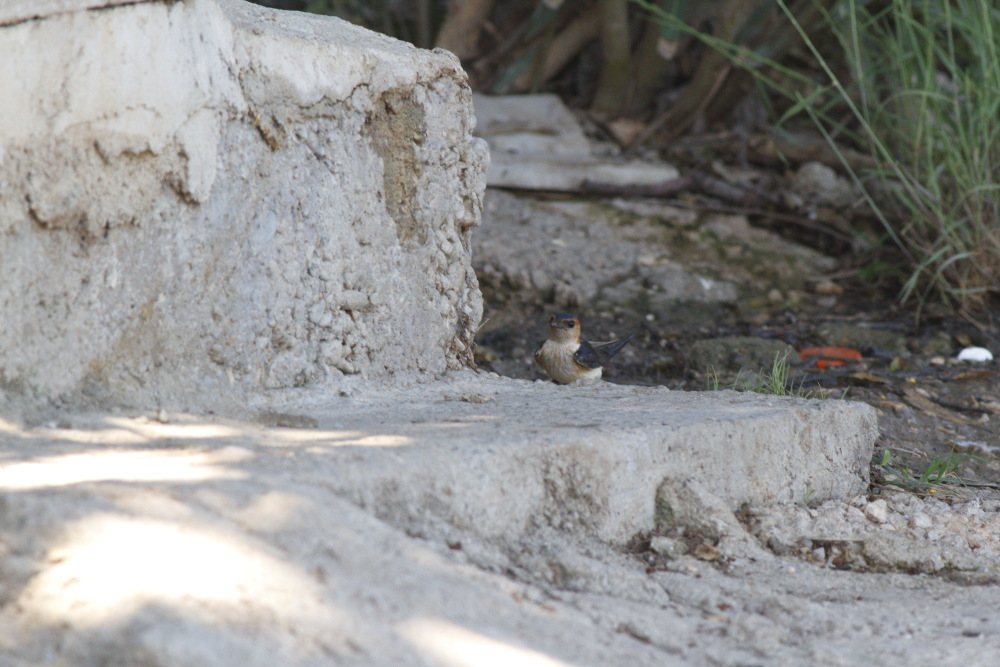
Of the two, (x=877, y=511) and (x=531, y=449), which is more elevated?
(x=531, y=449)

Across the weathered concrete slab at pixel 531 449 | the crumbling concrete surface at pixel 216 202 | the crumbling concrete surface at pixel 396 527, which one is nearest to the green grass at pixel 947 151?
the weathered concrete slab at pixel 531 449

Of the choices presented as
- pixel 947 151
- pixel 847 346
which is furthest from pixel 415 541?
pixel 947 151

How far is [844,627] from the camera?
77.4 inches

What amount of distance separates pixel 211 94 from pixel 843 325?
12.6 ft

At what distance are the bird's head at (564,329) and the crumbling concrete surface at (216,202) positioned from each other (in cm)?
99

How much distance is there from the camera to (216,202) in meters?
2.33

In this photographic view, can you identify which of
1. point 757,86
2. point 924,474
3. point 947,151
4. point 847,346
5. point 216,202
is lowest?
point 847,346

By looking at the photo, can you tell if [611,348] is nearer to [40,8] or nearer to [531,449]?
[531,449]

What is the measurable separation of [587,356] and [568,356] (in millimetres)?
76

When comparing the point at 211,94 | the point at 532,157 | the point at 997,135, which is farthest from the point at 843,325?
the point at 211,94

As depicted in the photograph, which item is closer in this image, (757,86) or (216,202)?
(216,202)

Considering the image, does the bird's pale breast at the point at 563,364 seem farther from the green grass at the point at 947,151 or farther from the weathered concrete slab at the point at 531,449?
the green grass at the point at 947,151

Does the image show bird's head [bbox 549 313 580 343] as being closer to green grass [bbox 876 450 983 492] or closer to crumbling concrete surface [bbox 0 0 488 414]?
crumbling concrete surface [bbox 0 0 488 414]

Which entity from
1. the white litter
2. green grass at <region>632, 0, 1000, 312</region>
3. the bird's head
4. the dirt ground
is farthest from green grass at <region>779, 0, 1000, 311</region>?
the bird's head
